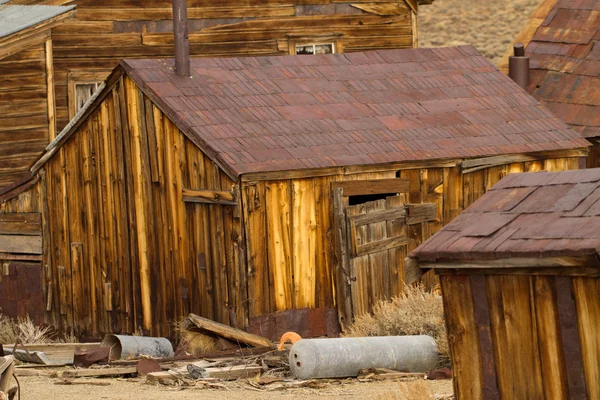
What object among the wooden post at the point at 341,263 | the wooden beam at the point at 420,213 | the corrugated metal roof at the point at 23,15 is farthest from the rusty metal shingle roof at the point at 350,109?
the corrugated metal roof at the point at 23,15

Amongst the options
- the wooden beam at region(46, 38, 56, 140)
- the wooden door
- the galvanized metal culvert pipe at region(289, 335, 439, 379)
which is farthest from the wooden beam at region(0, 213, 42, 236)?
the galvanized metal culvert pipe at region(289, 335, 439, 379)

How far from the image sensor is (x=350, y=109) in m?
18.0

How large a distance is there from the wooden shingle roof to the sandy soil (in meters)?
3.00

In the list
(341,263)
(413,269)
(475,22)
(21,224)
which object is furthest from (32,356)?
(475,22)

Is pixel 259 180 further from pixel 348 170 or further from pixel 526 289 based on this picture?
pixel 526 289

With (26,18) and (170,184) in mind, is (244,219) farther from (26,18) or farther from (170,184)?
(26,18)

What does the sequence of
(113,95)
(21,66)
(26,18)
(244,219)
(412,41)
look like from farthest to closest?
(412,41) < (21,66) < (26,18) < (113,95) < (244,219)

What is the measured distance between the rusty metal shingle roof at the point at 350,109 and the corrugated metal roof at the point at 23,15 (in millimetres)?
2415

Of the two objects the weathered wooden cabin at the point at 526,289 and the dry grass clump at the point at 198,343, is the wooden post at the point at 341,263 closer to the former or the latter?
the dry grass clump at the point at 198,343

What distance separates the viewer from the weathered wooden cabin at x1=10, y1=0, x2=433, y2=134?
2195 cm

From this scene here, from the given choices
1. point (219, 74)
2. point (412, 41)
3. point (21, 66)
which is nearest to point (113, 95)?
point (219, 74)

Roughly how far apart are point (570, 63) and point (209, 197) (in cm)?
878

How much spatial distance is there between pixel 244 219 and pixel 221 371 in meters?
2.40

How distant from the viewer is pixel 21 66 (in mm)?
21094
